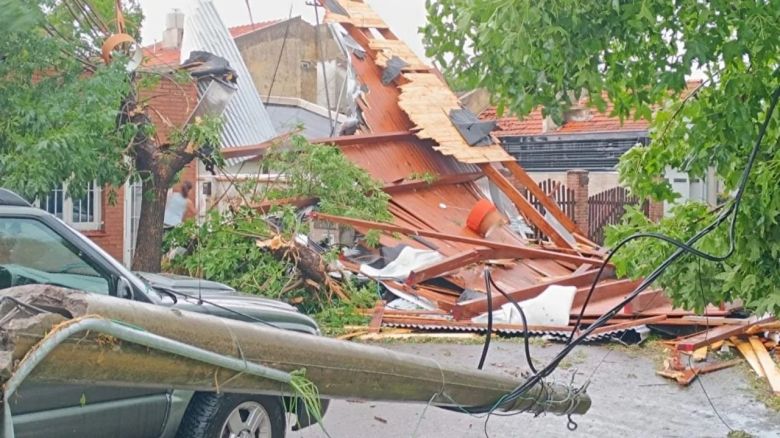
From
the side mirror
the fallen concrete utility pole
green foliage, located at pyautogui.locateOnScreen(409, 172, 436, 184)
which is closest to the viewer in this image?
the fallen concrete utility pole

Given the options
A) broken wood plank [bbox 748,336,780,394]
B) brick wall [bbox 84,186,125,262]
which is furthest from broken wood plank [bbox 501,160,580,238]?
brick wall [bbox 84,186,125,262]

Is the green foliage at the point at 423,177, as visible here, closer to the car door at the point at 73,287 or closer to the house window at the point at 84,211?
the house window at the point at 84,211

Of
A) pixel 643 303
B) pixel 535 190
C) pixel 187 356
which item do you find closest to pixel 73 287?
pixel 187 356

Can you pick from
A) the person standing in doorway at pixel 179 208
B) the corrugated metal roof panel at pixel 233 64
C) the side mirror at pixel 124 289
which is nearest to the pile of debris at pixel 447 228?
the corrugated metal roof panel at pixel 233 64

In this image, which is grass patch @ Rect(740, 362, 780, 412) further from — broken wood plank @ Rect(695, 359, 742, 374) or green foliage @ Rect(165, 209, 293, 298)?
green foliage @ Rect(165, 209, 293, 298)

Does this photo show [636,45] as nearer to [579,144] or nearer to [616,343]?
[616,343]

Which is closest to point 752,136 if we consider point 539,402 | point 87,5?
point 539,402

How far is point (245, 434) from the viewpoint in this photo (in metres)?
5.79

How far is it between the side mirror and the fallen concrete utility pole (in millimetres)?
2767

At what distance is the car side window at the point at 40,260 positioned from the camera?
5184 millimetres

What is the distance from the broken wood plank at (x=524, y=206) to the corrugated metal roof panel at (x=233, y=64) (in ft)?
14.0

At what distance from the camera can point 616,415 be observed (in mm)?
8195

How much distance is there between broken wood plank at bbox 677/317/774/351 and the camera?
32.4 feet

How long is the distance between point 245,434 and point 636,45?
3.39 meters
